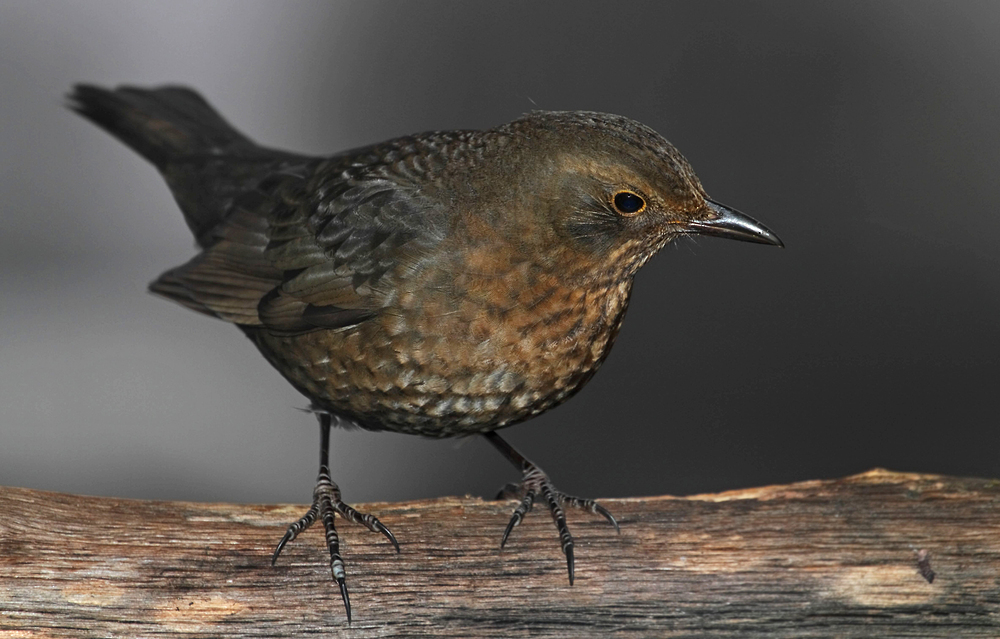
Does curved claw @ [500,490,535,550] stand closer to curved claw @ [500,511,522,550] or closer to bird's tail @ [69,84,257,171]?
curved claw @ [500,511,522,550]

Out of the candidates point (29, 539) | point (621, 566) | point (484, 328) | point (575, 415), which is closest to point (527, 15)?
point (575, 415)

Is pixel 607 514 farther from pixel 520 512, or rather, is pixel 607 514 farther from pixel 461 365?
pixel 461 365

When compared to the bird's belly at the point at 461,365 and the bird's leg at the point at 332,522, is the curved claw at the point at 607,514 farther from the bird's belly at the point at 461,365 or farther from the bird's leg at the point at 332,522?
the bird's leg at the point at 332,522

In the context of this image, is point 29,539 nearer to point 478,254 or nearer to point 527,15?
point 478,254

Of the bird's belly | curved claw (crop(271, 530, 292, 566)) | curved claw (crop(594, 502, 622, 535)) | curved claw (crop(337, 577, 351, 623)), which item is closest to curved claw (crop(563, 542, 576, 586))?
curved claw (crop(594, 502, 622, 535))

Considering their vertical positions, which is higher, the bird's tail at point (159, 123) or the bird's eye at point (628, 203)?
the bird's tail at point (159, 123)

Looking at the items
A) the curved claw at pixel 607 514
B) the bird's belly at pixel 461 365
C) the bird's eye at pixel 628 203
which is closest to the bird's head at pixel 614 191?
the bird's eye at pixel 628 203
